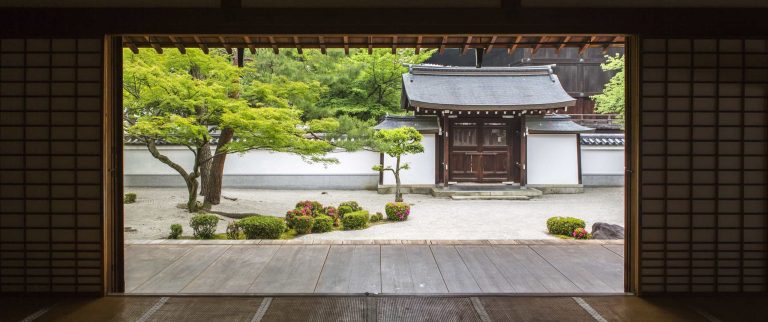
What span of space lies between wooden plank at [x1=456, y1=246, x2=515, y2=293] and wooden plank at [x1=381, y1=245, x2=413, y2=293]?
554 millimetres

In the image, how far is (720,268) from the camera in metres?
3.65

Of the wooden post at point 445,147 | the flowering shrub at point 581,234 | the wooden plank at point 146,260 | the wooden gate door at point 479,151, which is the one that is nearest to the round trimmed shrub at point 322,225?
the wooden plank at point 146,260

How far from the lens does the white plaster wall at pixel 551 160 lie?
14.8m

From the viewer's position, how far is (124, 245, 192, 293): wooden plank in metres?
4.03

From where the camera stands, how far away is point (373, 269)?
14.3 ft

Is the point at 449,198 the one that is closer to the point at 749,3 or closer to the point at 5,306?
the point at 749,3

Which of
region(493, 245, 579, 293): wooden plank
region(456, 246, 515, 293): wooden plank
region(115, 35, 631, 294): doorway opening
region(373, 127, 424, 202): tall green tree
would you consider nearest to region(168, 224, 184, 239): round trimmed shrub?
region(115, 35, 631, 294): doorway opening

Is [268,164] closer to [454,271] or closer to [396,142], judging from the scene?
[396,142]

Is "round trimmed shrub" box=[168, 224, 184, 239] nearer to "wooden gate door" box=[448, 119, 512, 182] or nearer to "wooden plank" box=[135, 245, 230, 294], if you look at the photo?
"wooden plank" box=[135, 245, 230, 294]

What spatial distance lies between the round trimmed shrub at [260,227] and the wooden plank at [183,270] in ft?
6.18

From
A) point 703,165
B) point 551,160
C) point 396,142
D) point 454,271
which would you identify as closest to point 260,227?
point 454,271

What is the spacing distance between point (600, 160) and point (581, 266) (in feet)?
41.3

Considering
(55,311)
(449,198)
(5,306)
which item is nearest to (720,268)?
(55,311)

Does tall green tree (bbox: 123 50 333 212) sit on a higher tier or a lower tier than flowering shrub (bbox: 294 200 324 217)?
higher
